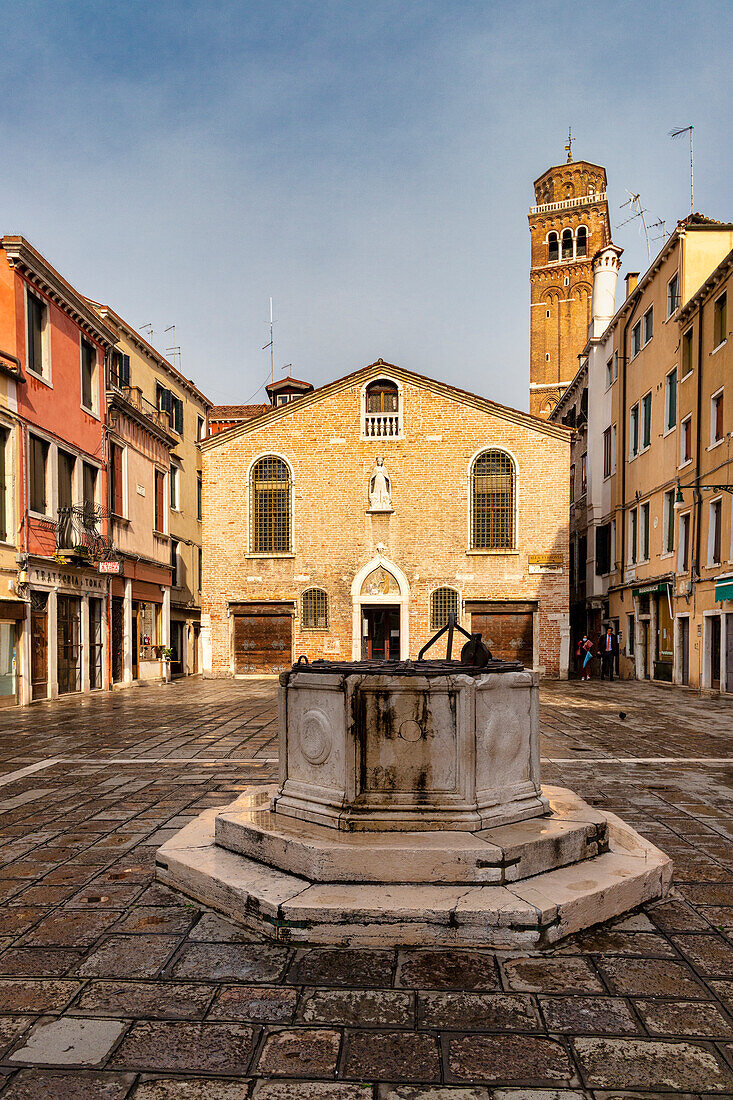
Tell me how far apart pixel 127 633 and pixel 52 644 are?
15.7 ft

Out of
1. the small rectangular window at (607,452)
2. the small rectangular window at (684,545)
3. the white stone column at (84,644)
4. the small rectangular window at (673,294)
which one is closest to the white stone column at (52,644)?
the white stone column at (84,644)

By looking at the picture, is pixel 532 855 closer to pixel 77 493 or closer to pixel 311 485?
pixel 77 493

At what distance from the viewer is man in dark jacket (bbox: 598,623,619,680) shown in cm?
2509

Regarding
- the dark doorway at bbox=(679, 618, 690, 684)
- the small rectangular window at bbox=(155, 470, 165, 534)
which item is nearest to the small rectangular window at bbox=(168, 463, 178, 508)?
the small rectangular window at bbox=(155, 470, 165, 534)

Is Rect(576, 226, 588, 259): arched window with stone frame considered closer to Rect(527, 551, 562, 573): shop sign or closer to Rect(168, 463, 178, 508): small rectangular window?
Rect(527, 551, 562, 573): shop sign

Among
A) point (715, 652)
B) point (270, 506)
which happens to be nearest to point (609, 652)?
point (715, 652)

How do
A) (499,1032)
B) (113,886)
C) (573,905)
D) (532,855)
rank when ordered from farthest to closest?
(113,886), (532,855), (573,905), (499,1032)

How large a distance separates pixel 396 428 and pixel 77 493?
10731 mm

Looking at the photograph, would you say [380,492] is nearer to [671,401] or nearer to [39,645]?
[671,401]

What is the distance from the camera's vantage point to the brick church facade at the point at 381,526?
24.8 m

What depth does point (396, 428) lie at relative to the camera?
83.8 ft

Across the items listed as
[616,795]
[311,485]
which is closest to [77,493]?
[311,485]

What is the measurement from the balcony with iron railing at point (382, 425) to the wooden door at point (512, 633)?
22.4 ft

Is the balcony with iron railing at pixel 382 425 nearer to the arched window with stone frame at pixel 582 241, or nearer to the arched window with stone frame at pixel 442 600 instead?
the arched window with stone frame at pixel 442 600
